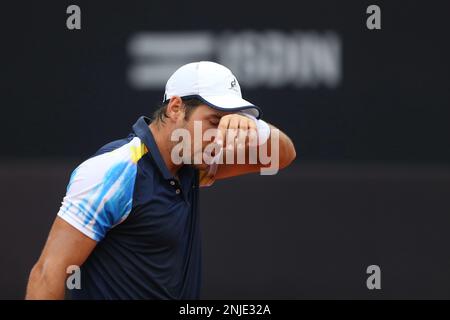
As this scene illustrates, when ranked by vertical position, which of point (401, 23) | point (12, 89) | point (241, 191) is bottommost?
point (241, 191)

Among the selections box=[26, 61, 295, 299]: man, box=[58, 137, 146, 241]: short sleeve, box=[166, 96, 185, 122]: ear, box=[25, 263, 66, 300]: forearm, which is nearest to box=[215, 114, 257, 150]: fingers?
box=[26, 61, 295, 299]: man

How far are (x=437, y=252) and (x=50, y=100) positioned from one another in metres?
2.30

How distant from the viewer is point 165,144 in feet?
8.43

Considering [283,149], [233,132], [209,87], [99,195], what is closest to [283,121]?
[283,149]

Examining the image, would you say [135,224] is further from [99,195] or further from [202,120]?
[202,120]

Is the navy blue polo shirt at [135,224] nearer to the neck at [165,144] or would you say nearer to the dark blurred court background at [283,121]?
the neck at [165,144]

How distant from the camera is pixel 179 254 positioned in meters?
2.54

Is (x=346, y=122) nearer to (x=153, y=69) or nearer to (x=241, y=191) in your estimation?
(x=241, y=191)

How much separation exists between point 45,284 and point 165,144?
1.89 ft

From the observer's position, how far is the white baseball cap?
254 cm

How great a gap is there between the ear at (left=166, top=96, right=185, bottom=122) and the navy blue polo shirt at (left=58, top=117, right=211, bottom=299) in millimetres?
88

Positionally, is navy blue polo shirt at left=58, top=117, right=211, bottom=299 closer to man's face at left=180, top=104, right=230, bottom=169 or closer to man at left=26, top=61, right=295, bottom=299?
man at left=26, top=61, right=295, bottom=299

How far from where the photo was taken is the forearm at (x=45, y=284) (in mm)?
2230

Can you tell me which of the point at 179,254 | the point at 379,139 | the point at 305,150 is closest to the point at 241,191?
the point at 305,150
